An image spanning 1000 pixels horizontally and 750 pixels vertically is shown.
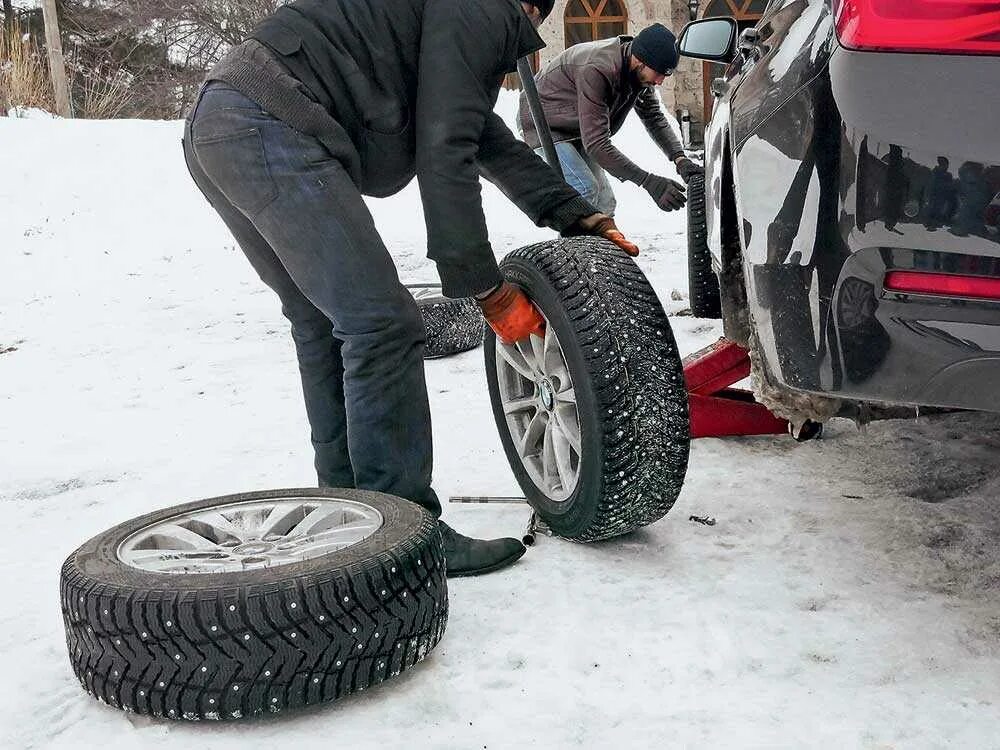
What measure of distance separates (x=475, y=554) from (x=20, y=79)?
43.8 feet

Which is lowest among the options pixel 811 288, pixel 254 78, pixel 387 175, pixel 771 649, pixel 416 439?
pixel 771 649

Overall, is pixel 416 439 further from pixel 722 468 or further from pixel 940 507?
pixel 940 507

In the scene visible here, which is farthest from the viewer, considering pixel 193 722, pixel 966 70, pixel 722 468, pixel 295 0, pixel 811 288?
pixel 722 468

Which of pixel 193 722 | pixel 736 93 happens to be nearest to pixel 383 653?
pixel 193 722

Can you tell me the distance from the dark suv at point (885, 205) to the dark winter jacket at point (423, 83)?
2.28ft

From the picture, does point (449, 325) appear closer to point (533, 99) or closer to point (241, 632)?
point (533, 99)

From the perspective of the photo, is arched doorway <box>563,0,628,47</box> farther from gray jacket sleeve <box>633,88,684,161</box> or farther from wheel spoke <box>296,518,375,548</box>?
wheel spoke <box>296,518,375,548</box>

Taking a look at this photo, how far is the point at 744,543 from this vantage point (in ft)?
8.89

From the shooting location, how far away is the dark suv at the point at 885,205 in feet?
5.24

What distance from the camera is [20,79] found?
1361cm

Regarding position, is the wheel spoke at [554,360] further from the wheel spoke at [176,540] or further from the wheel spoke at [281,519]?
the wheel spoke at [176,540]

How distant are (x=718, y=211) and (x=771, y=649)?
39.9 inches

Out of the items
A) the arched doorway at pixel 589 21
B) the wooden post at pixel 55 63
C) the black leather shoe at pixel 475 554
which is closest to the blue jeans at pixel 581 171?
the black leather shoe at pixel 475 554

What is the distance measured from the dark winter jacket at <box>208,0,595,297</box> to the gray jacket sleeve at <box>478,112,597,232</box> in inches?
13.0
